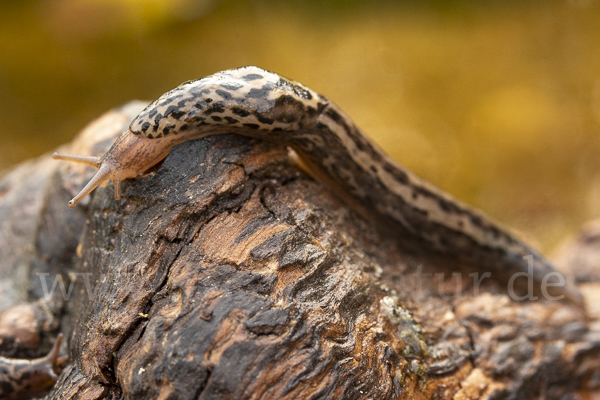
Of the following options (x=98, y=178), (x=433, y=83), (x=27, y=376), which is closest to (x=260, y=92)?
(x=98, y=178)

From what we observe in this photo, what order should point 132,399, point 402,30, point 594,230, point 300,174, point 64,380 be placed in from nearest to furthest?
1. point 132,399
2. point 64,380
3. point 300,174
4. point 594,230
5. point 402,30

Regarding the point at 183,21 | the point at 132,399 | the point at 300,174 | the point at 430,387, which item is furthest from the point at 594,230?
the point at 183,21

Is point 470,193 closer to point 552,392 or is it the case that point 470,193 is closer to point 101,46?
point 552,392

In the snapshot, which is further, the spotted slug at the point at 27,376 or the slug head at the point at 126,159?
the spotted slug at the point at 27,376

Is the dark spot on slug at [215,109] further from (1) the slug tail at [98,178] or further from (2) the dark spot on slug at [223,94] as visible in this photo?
(1) the slug tail at [98,178]

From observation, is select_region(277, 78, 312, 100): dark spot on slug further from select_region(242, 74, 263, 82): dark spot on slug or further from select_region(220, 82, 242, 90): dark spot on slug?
select_region(220, 82, 242, 90): dark spot on slug

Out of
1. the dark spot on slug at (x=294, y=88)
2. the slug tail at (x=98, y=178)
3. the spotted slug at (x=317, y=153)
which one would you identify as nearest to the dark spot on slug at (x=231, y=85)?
the spotted slug at (x=317, y=153)
